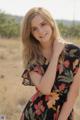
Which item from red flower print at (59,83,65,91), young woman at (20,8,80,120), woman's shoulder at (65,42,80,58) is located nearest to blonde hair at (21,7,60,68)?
young woman at (20,8,80,120)

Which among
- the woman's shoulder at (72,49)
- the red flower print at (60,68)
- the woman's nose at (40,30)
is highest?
the woman's nose at (40,30)

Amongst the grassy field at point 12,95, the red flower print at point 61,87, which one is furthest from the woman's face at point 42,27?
the grassy field at point 12,95

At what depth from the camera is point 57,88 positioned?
3.36 m

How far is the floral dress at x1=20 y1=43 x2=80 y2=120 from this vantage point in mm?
3348

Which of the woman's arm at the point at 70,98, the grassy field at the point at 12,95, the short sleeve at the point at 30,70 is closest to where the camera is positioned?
the woman's arm at the point at 70,98

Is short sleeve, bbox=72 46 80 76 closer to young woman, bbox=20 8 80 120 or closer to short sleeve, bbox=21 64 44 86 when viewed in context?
young woman, bbox=20 8 80 120

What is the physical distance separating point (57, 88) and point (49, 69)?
166 millimetres

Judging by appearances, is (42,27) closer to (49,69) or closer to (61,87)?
Result: (49,69)

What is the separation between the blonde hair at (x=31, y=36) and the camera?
3396mm

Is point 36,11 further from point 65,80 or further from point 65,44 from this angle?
point 65,80

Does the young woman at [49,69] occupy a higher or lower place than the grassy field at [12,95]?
higher

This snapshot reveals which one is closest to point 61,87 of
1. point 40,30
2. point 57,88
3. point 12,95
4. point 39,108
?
point 57,88

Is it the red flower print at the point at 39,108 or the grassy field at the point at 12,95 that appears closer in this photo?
the red flower print at the point at 39,108

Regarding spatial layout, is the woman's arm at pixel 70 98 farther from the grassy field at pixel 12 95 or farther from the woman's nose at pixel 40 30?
the grassy field at pixel 12 95
